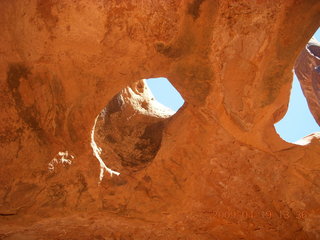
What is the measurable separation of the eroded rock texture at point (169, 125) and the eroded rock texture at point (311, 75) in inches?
67.2

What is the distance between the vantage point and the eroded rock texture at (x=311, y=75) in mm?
Result: 4238

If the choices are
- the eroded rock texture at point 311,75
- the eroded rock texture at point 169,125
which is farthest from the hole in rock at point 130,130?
the eroded rock texture at point 311,75

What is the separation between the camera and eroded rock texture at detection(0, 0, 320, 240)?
7.18 feet

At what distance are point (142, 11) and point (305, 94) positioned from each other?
3.09m

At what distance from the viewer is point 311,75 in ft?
14.3

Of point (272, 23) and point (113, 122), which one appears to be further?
point (113, 122)

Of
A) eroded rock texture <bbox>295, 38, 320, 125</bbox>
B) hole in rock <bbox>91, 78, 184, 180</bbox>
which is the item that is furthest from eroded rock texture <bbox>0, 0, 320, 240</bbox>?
eroded rock texture <bbox>295, 38, 320, 125</bbox>

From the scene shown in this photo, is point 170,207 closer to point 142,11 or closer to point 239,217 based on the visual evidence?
point 239,217

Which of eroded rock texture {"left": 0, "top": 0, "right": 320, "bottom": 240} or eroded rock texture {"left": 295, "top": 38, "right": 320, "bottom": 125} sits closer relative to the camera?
eroded rock texture {"left": 0, "top": 0, "right": 320, "bottom": 240}

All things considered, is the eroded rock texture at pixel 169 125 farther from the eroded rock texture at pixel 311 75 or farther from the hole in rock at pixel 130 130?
the eroded rock texture at pixel 311 75

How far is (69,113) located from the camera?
2.37 metres

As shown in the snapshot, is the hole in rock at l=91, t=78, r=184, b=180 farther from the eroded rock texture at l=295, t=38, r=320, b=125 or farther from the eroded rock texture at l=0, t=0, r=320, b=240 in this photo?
the eroded rock texture at l=295, t=38, r=320, b=125

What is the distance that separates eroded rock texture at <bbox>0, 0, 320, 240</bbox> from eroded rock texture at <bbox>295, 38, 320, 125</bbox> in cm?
171

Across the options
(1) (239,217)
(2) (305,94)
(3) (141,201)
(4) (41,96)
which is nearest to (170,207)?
(3) (141,201)
